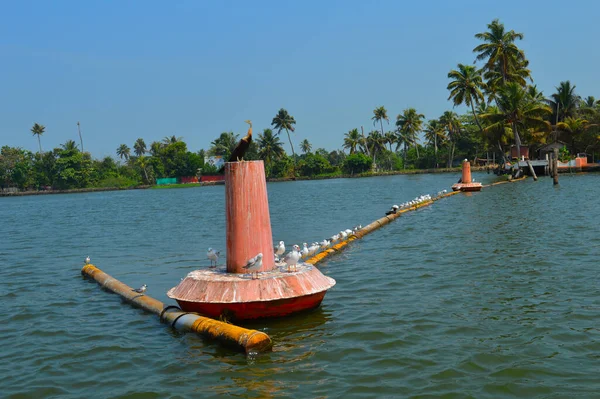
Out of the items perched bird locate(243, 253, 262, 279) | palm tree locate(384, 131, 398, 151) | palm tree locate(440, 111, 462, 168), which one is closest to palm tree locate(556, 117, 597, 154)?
palm tree locate(440, 111, 462, 168)

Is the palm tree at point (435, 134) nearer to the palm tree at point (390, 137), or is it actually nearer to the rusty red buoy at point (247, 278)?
the palm tree at point (390, 137)

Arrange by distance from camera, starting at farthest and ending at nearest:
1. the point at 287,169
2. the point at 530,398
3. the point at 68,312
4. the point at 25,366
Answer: the point at 287,169
the point at 68,312
the point at 25,366
the point at 530,398

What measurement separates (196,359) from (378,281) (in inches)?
225

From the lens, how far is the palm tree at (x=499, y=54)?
2731 inches

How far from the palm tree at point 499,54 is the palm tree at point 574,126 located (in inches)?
337

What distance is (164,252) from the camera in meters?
20.5

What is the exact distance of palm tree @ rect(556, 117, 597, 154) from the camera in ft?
244

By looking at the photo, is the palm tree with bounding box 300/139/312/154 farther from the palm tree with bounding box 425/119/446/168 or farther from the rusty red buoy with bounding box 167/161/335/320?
the rusty red buoy with bounding box 167/161/335/320

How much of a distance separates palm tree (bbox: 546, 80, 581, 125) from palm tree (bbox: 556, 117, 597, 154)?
8.34 feet

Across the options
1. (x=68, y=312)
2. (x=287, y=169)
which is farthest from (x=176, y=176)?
(x=68, y=312)

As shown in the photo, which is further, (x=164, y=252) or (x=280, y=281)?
(x=164, y=252)

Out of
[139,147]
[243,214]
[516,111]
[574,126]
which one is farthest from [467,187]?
[139,147]

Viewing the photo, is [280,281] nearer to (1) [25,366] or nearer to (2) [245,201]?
(2) [245,201]

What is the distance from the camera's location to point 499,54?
69.1m
